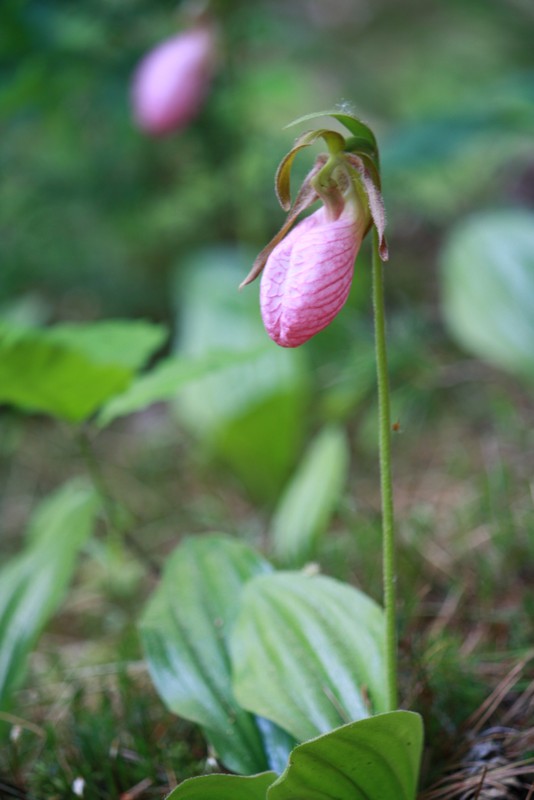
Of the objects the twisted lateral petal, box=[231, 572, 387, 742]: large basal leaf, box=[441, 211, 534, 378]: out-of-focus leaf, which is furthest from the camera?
box=[441, 211, 534, 378]: out-of-focus leaf

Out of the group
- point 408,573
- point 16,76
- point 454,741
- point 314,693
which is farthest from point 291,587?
point 16,76

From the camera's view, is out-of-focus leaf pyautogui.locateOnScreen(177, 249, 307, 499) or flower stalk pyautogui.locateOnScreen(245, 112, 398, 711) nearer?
flower stalk pyautogui.locateOnScreen(245, 112, 398, 711)

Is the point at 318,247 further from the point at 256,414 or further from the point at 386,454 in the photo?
the point at 256,414

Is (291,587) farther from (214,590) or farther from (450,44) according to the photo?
(450,44)

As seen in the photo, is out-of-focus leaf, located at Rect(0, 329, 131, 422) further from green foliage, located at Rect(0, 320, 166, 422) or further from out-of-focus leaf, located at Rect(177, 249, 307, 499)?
out-of-focus leaf, located at Rect(177, 249, 307, 499)

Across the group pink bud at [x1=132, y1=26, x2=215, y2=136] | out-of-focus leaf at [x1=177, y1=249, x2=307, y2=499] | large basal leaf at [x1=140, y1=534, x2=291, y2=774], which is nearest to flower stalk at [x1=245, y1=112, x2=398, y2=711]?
large basal leaf at [x1=140, y1=534, x2=291, y2=774]

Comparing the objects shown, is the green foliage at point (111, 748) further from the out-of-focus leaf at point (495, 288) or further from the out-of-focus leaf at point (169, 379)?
the out-of-focus leaf at point (495, 288)

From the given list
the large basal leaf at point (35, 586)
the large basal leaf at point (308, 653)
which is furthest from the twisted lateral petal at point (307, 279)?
the large basal leaf at point (35, 586)
